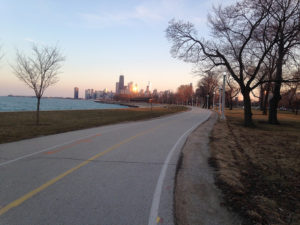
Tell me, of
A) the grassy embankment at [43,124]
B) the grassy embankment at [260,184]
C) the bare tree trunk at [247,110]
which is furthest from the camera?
the bare tree trunk at [247,110]

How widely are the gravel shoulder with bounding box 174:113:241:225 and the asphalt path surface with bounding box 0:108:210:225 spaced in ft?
0.67

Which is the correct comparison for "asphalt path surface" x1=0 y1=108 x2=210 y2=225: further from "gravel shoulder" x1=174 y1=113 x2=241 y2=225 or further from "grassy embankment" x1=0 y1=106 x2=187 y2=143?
"grassy embankment" x1=0 y1=106 x2=187 y2=143

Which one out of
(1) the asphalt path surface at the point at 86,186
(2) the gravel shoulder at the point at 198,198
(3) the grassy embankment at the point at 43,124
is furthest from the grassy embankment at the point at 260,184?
(3) the grassy embankment at the point at 43,124

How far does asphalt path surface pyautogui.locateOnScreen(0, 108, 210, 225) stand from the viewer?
3111 mm

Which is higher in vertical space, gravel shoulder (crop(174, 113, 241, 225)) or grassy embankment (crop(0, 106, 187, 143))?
gravel shoulder (crop(174, 113, 241, 225))

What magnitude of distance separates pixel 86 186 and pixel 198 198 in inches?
94.9

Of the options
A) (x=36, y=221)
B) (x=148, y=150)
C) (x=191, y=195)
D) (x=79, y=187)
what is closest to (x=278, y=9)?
(x=148, y=150)

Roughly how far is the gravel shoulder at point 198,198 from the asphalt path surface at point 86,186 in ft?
0.67

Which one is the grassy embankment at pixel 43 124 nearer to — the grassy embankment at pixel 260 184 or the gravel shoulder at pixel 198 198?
the gravel shoulder at pixel 198 198

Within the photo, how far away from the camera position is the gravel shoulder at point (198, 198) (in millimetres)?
3080

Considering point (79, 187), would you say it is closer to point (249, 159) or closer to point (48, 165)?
point (48, 165)

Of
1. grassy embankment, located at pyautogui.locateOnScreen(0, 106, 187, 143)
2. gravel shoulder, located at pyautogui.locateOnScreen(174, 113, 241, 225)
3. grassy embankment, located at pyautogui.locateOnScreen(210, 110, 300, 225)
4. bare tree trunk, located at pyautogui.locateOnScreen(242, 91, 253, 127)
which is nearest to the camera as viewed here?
gravel shoulder, located at pyautogui.locateOnScreen(174, 113, 241, 225)

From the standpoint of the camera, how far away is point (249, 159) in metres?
6.88

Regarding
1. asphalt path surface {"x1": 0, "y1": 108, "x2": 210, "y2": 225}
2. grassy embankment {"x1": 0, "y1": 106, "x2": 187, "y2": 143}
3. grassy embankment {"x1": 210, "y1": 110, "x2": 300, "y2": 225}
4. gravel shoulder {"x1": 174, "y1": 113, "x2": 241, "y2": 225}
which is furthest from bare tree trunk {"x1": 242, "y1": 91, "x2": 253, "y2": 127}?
gravel shoulder {"x1": 174, "y1": 113, "x2": 241, "y2": 225}
